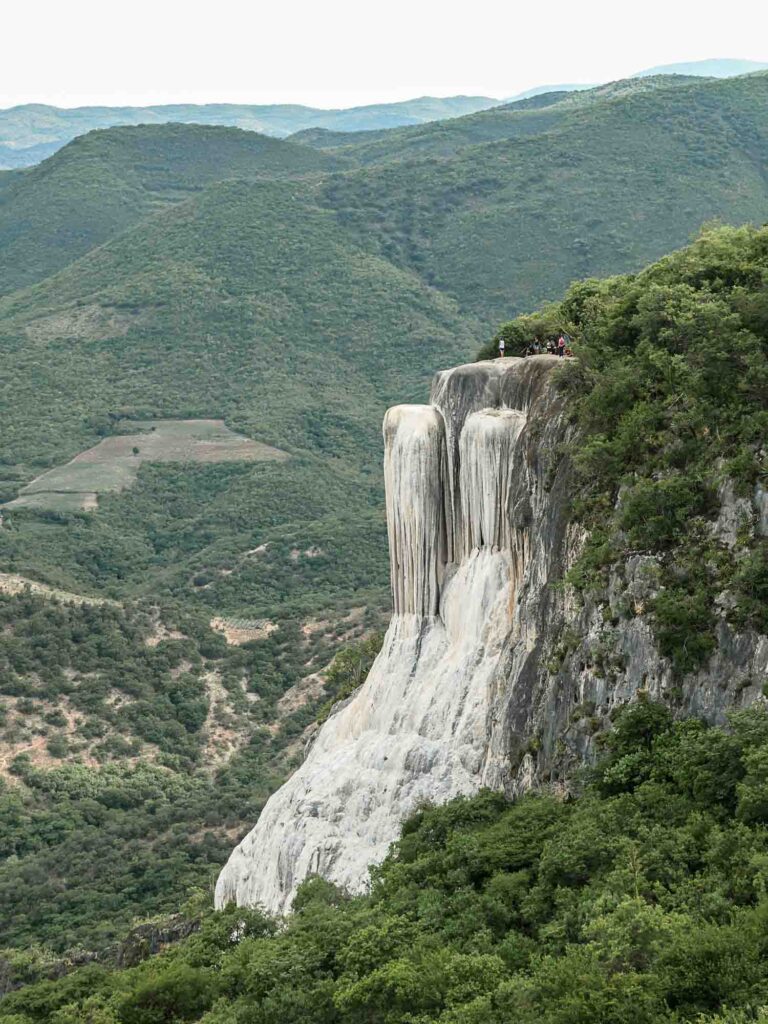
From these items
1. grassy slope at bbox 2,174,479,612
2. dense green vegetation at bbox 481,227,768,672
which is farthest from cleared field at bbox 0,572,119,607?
dense green vegetation at bbox 481,227,768,672

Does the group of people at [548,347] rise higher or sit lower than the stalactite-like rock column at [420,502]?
higher

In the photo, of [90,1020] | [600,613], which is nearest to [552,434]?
[600,613]

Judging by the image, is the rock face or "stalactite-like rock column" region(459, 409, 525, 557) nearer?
the rock face

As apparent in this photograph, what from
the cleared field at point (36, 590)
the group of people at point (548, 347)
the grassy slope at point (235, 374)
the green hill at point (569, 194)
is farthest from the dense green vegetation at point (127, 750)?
the green hill at point (569, 194)

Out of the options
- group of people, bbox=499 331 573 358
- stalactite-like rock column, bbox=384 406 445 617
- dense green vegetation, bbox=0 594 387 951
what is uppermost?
group of people, bbox=499 331 573 358

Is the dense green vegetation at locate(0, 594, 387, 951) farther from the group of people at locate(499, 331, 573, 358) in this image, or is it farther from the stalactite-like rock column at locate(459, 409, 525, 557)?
the stalactite-like rock column at locate(459, 409, 525, 557)

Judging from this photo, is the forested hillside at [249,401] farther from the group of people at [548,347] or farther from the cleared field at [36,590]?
the cleared field at [36,590]

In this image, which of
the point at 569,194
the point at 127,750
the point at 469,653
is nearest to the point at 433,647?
the point at 469,653
